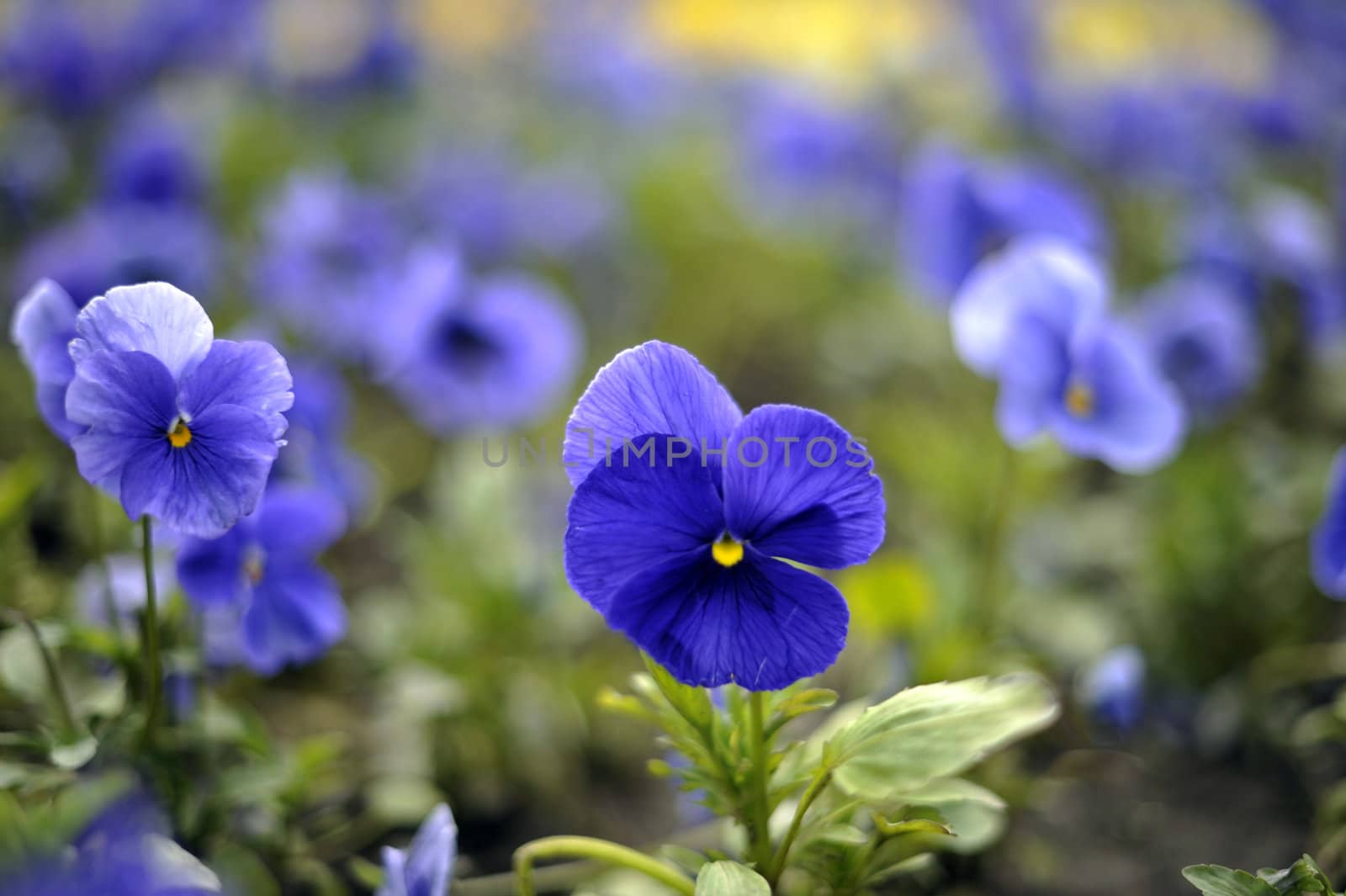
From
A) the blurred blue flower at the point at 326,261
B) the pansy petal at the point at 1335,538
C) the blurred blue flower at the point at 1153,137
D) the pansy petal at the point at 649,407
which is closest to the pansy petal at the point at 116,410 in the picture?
the pansy petal at the point at 649,407

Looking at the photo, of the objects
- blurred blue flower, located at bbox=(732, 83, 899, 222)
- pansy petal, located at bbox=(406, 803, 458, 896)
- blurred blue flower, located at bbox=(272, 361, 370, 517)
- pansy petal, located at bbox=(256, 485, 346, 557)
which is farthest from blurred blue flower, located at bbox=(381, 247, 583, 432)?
blurred blue flower, located at bbox=(732, 83, 899, 222)

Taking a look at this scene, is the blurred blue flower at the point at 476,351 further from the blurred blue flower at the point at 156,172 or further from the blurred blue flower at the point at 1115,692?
the blurred blue flower at the point at 1115,692

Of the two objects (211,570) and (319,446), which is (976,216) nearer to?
(319,446)

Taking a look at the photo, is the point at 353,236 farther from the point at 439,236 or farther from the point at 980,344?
the point at 980,344

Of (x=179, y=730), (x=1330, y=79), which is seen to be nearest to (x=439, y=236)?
(x=179, y=730)

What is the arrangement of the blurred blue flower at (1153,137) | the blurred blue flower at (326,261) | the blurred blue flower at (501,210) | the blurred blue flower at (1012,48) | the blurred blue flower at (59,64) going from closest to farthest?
the blurred blue flower at (326,261) → the blurred blue flower at (501,210) → the blurred blue flower at (59,64) → the blurred blue flower at (1153,137) → the blurred blue flower at (1012,48)

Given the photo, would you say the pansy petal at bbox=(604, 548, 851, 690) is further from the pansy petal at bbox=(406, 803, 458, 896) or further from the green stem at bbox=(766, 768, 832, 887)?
the pansy petal at bbox=(406, 803, 458, 896)
